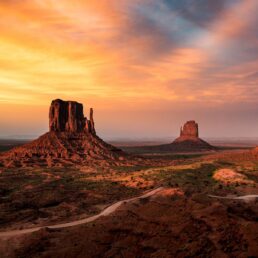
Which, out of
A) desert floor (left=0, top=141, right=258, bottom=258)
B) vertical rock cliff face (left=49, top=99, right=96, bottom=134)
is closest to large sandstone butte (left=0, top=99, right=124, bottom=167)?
vertical rock cliff face (left=49, top=99, right=96, bottom=134)

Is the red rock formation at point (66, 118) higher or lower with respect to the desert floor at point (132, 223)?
higher

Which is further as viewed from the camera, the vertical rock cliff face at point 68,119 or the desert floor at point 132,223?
the vertical rock cliff face at point 68,119

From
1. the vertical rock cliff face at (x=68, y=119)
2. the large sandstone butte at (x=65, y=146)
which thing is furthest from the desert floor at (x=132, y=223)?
the vertical rock cliff face at (x=68, y=119)

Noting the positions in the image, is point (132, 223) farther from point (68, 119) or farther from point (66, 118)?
point (66, 118)

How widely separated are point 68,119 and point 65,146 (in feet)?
60.2

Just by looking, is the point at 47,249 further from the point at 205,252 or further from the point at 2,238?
the point at 205,252

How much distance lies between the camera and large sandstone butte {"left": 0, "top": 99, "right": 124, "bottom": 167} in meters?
111

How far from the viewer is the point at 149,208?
1523 inches

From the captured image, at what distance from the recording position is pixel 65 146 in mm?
123375

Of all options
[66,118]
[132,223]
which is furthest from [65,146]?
[132,223]

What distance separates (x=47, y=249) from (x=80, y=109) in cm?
11541

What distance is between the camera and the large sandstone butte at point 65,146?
110875 mm

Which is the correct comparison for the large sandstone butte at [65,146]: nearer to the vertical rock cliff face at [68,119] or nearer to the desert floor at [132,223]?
the vertical rock cliff face at [68,119]

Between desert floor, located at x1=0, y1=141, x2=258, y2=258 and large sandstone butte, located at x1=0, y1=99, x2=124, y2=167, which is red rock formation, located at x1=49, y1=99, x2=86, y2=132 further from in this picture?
desert floor, located at x1=0, y1=141, x2=258, y2=258
